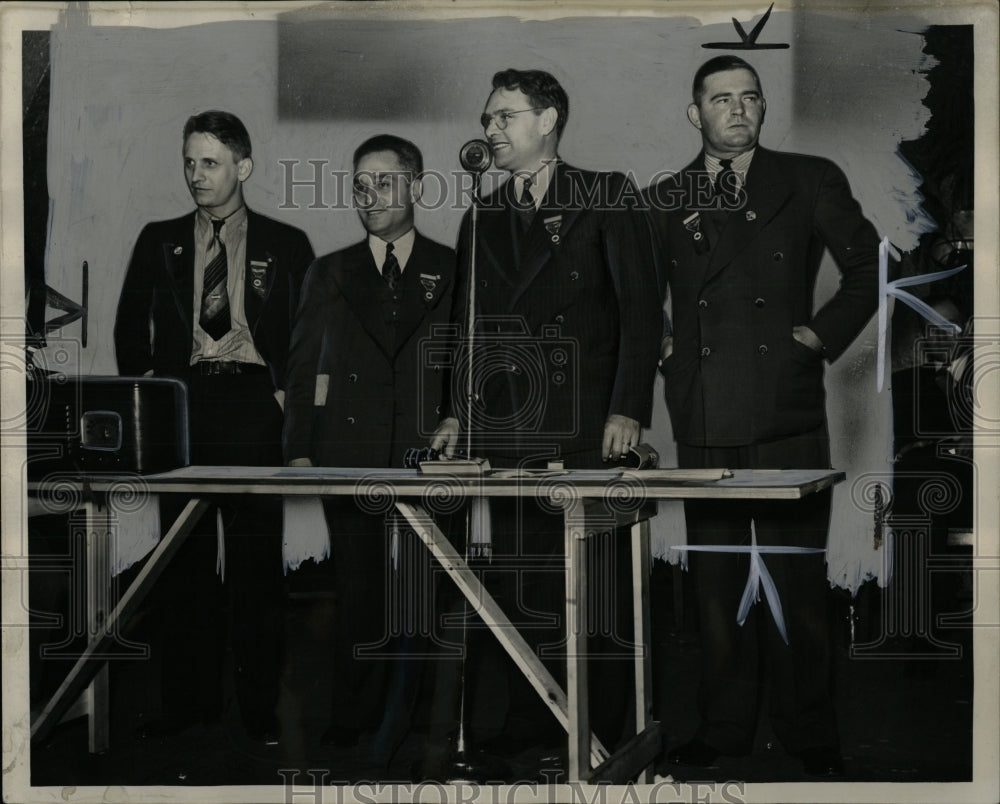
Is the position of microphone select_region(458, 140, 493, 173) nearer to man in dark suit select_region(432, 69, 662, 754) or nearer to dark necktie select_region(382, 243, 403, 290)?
man in dark suit select_region(432, 69, 662, 754)

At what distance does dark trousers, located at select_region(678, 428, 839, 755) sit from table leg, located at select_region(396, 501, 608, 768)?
1.90 feet

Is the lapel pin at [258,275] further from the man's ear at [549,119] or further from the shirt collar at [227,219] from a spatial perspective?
the man's ear at [549,119]

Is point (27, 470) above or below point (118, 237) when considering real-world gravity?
below

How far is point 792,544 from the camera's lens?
4.74 meters

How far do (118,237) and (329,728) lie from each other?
1.84m

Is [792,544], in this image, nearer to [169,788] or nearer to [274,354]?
[274,354]

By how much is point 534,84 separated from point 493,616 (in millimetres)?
1806

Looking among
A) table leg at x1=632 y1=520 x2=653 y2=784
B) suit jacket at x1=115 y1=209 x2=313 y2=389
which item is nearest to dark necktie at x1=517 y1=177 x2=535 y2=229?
suit jacket at x1=115 y1=209 x2=313 y2=389

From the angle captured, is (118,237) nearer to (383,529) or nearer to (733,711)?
(383,529)

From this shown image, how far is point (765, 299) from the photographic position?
15.6ft

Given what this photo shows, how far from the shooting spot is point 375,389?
4828mm

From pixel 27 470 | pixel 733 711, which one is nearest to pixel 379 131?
pixel 27 470

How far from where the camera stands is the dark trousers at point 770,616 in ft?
15.5

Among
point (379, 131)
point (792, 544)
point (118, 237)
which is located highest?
point (379, 131)
